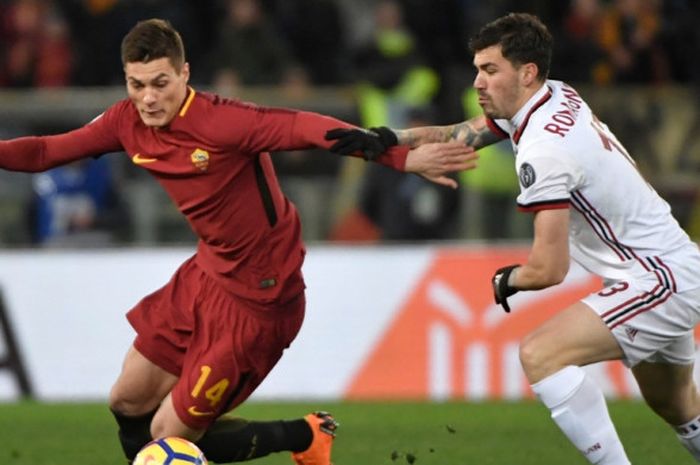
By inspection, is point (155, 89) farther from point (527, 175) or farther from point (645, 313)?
point (645, 313)

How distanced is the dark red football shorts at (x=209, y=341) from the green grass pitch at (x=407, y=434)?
37.6 inches

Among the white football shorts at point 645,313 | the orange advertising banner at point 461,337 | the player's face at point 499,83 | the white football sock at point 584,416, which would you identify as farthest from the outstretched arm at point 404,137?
the orange advertising banner at point 461,337

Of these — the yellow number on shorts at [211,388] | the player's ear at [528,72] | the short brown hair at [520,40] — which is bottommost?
the yellow number on shorts at [211,388]

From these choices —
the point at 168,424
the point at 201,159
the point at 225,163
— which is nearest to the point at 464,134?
the point at 225,163

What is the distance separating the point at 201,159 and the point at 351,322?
6.05 m

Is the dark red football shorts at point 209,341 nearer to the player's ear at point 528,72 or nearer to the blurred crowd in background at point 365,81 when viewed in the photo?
the player's ear at point 528,72

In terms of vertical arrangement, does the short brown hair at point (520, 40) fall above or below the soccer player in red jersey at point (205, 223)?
above

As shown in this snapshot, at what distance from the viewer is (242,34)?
48.0 ft

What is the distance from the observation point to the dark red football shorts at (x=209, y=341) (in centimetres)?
711

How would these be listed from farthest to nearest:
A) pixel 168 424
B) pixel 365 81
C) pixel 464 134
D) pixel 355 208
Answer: pixel 365 81
pixel 355 208
pixel 464 134
pixel 168 424

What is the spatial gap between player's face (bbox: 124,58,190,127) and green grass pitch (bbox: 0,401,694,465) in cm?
206

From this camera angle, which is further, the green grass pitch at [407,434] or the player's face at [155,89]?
the green grass pitch at [407,434]

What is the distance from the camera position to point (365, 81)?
14.1m

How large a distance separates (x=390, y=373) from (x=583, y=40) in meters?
3.79
